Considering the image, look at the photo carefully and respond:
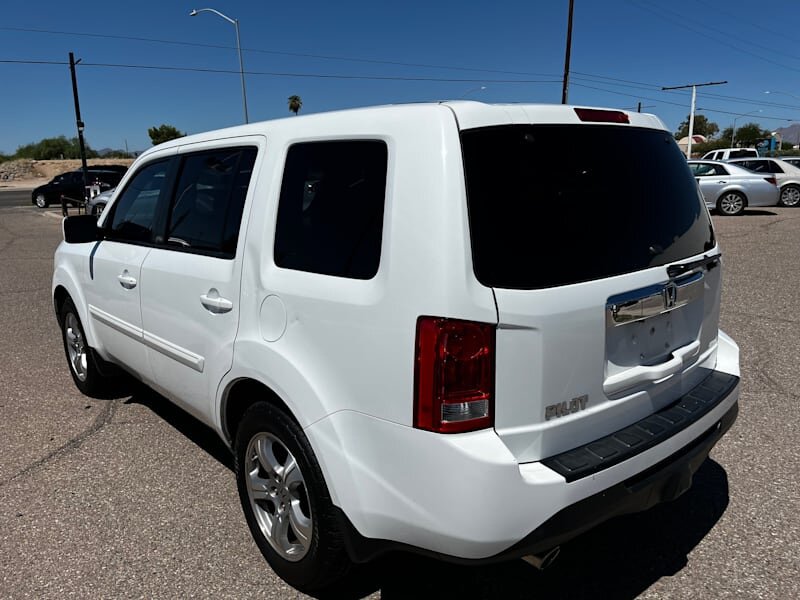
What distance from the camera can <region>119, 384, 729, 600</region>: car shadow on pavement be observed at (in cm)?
250

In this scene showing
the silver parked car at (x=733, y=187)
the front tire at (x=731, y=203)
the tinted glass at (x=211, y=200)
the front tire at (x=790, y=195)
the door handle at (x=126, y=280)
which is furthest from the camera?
the front tire at (x=790, y=195)

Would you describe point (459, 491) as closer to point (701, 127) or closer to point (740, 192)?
point (740, 192)

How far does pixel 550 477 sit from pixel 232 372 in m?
Result: 1.36

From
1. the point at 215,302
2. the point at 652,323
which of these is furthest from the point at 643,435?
the point at 215,302

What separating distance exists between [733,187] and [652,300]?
58.3ft

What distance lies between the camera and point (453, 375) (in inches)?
72.1

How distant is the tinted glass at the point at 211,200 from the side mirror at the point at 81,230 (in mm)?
983

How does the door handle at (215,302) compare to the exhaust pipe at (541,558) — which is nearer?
the exhaust pipe at (541,558)

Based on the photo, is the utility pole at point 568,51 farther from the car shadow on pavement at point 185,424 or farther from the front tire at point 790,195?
the car shadow on pavement at point 185,424

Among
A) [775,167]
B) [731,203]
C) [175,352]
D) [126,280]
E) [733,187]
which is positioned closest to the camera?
[175,352]

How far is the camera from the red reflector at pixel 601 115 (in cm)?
220

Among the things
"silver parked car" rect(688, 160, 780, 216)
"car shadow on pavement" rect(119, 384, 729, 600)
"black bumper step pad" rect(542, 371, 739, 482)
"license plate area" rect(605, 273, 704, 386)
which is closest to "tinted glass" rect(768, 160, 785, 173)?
"silver parked car" rect(688, 160, 780, 216)

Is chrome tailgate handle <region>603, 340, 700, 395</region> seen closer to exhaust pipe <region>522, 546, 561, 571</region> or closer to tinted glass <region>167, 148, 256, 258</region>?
exhaust pipe <region>522, 546, 561, 571</region>

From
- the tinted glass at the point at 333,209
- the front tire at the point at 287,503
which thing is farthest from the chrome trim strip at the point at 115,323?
the tinted glass at the point at 333,209
